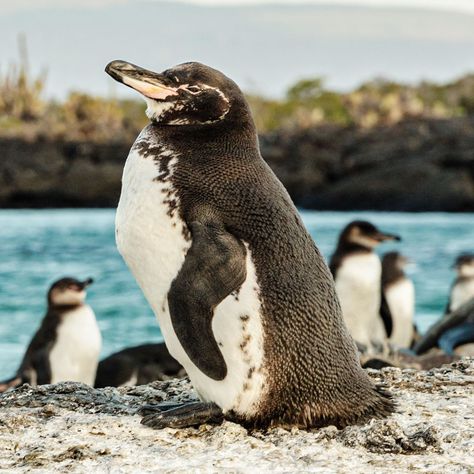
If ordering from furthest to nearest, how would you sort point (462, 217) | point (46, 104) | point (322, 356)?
point (46, 104) < point (462, 217) < point (322, 356)

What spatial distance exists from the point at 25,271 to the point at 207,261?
1729 centimetres

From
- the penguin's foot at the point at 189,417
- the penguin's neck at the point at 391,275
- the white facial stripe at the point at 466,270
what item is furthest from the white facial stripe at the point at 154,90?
the white facial stripe at the point at 466,270

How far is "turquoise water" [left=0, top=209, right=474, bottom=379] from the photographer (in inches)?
564

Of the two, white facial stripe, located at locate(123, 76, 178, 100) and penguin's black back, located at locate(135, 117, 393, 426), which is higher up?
white facial stripe, located at locate(123, 76, 178, 100)

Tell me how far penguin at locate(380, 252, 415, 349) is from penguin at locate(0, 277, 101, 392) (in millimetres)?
3233

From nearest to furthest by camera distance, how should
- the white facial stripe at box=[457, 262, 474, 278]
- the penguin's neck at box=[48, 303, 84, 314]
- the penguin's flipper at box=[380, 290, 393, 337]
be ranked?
the penguin's neck at box=[48, 303, 84, 314] → the penguin's flipper at box=[380, 290, 393, 337] → the white facial stripe at box=[457, 262, 474, 278]

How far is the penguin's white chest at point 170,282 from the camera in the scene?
3.22m

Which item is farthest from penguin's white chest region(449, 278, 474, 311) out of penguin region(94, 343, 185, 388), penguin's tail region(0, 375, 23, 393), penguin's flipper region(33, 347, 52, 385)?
penguin's tail region(0, 375, 23, 393)

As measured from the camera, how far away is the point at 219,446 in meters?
3.23

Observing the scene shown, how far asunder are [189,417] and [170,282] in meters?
0.44

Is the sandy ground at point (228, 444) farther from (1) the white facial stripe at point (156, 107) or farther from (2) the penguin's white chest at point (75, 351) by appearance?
(2) the penguin's white chest at point (75, 351)

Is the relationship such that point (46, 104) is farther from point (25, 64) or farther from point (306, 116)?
point (306, 116)

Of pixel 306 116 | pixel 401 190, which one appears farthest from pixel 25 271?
pixel 306 116

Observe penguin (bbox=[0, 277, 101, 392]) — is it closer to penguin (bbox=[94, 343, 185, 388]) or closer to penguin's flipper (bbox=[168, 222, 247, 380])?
penguin (bbox=[94, 343, 185, 388])
